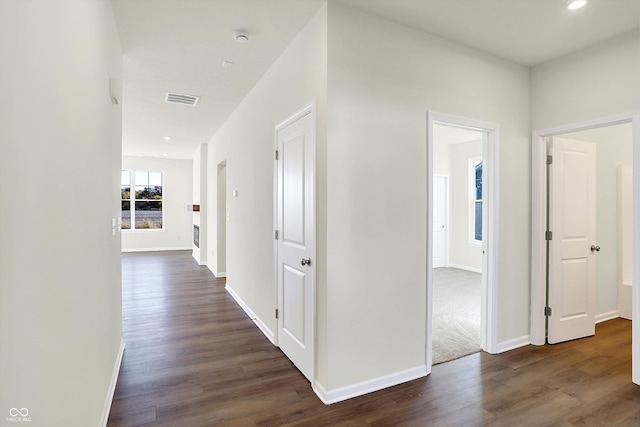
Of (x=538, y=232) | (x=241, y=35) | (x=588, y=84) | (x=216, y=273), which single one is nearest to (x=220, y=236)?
(x=216, y=273)

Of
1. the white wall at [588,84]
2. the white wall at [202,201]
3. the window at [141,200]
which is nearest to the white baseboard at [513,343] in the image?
the white wall at [588,84]

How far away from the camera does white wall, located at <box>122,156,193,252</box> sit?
10188 mm

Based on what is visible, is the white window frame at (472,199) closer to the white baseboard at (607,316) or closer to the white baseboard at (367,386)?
the white baseboard at (607,316)

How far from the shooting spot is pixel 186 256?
9.36 metres

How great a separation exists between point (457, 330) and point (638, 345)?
1509 mm

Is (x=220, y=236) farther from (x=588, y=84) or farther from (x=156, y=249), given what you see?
(x=588, y=84)

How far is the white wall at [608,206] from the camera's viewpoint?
4.03 metres

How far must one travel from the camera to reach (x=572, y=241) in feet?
11.5

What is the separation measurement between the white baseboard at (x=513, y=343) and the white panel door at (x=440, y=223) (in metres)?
4.40

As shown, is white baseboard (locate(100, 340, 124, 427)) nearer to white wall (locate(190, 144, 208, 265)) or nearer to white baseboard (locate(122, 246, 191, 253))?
white wall (locate(190, 144, 208, 265))

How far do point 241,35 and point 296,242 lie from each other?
72.7 inches

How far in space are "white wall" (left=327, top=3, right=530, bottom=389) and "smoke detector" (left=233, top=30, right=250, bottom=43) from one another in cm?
83

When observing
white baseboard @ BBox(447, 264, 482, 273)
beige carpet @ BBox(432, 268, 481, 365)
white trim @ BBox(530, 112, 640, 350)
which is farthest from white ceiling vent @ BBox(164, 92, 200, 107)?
white baseboard @ BBox(447, 264, 482, 273)

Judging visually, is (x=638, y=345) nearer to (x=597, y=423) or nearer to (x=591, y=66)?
(x=597, y=423)
